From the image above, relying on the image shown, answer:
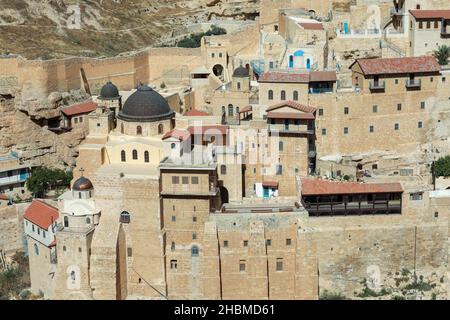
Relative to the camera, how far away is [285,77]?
5125cm

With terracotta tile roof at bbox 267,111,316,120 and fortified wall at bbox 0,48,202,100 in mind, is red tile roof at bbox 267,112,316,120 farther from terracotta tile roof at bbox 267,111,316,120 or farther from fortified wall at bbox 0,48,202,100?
fortified wall at bbox 0,48,202,100

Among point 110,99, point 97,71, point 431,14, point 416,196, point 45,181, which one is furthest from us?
point 97,71

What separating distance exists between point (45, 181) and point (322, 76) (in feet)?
56.7

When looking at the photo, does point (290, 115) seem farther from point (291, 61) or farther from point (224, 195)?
point (291, 61)

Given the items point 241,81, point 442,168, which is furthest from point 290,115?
point 442,168

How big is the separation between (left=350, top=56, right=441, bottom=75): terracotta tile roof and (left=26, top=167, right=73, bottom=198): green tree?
60.9 ft

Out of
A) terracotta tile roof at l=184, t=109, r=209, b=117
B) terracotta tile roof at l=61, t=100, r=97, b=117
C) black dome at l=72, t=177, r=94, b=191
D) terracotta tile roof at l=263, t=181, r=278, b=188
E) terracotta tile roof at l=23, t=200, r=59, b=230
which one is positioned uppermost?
terracotta tile roof at l=184, t=109, r=209, b=117

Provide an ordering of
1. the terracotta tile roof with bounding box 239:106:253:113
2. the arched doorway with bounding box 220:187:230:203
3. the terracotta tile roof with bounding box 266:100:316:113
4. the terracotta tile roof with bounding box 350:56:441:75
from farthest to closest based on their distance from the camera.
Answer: the terracotta tile roof with bounding box 239:106:253:113
the terracotta tile roof with bounding box 350:56:441:75
the terracotta tile roof with bounding box 266:100:316:113
the arched doorway with bounding box 220:187:230:203

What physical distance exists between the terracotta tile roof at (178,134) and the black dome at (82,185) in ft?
15.2

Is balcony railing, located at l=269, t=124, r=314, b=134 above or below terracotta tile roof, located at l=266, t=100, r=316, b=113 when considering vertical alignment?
below

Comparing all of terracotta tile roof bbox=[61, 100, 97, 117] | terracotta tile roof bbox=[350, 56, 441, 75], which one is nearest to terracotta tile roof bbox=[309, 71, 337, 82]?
terracotta tile roof bbox=[350, 56, 441, 75]

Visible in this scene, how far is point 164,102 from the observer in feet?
166

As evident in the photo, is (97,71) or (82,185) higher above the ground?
(97,71)

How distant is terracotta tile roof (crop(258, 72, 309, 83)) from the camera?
2003 inches
